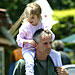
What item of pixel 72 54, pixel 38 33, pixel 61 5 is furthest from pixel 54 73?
pixel 61 5

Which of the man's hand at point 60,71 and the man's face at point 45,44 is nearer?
the man's face at point 45,44

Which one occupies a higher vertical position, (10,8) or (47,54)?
(10,8)

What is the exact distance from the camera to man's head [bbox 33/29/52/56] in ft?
12.8

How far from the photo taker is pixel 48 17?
4348mm

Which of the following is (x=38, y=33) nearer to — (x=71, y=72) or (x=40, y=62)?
(x=40, y=62)

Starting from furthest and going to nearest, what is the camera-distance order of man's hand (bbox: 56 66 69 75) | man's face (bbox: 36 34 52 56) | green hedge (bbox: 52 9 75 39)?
1. green hedge (bbox: 52 9 75 39)
2. man's hand (bbox: 56 66 69 75)
3. man's face (bbox: 36 34 52 56)

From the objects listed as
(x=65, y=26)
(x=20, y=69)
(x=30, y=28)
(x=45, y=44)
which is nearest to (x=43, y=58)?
(x=45, y=44)

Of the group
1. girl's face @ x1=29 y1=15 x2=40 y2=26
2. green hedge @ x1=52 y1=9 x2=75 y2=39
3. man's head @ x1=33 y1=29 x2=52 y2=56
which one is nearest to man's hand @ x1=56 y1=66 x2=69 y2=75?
man's head @ x1=33 y1=29 x2=52 y2=56

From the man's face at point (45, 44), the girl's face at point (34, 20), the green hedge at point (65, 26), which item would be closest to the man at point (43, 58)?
the man's face at point (45, 44)

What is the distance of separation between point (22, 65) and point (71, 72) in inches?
86.4

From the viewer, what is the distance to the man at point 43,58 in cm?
391

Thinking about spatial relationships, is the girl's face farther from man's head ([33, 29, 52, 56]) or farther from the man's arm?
the man's arm

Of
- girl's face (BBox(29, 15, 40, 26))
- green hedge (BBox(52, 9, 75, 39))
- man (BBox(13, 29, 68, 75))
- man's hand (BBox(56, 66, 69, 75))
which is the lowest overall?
man's hand (BBox(56, 66, 69, 75))

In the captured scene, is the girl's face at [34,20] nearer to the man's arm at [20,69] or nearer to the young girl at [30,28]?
the young girl at [30,28]
